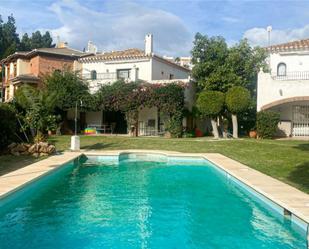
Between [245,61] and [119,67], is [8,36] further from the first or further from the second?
[245,61]

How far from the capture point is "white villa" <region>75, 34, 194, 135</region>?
30070 millimetres

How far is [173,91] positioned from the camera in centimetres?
2692

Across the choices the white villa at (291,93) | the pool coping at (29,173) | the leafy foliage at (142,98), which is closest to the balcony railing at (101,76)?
the leafy foliage at (142,98)

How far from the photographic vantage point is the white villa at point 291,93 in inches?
998

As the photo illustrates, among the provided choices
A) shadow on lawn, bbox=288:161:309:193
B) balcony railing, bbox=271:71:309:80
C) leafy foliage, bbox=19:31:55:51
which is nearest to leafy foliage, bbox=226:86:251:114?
balcony railing, bbox=271:71:309:80

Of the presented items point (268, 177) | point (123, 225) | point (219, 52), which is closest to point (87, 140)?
point (219, 52)

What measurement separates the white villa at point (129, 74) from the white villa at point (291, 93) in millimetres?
6381

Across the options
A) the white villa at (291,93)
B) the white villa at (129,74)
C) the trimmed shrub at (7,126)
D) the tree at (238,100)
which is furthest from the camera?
the white villa at (129,74)

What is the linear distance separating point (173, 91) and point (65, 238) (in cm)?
2069

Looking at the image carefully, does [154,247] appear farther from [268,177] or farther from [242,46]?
→ [242,46]

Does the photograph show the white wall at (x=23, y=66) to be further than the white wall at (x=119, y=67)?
Yes

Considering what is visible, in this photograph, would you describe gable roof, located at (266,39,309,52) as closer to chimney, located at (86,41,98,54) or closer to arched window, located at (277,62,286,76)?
arched window, located at (277,62,286,76)

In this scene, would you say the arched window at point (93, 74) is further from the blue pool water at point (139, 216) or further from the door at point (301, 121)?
the blue pool water at point (139, 216)

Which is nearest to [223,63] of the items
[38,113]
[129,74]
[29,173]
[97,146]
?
[129,74]
